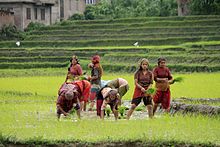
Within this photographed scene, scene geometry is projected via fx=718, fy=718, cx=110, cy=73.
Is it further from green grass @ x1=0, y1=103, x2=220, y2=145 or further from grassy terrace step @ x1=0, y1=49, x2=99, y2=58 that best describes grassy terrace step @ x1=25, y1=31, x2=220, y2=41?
green grass @ x1=0, y1=103, x2=220, y2=145

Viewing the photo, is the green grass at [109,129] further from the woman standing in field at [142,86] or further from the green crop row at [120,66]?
the green crop row at [120,66]

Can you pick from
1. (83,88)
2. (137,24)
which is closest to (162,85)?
(83,88)

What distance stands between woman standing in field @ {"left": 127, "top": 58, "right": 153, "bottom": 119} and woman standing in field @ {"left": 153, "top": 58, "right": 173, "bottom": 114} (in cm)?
63

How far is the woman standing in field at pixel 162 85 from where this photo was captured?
15969mm

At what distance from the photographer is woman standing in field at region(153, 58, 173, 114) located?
52.4ft

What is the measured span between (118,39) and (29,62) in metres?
7.65

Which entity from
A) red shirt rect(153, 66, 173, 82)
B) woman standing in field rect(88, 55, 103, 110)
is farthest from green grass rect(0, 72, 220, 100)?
red shirt rect(153, 66, 173, 82)

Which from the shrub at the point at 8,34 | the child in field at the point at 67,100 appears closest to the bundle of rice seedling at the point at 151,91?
the child in field at the point at 67,100

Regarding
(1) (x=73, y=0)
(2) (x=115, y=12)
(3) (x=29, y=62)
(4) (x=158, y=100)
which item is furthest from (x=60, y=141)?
(1) (x=73, y=0)

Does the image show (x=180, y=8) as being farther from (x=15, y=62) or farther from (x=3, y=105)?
(x=3, y=105)

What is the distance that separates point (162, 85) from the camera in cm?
1595

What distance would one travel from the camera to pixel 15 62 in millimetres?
40969

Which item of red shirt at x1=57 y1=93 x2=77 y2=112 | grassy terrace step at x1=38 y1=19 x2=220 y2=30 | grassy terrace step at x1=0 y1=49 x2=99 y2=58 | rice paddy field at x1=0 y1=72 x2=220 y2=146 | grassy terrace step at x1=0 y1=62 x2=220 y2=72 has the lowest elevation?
grassy terrace step at x1=0 y1=62 x2=220 y2=72

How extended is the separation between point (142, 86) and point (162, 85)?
78 centimetres
